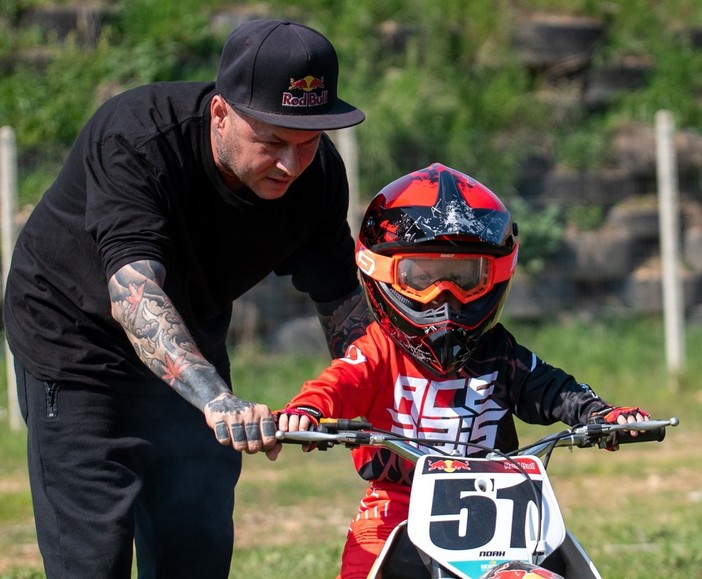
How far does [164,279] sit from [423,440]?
36.6 inches

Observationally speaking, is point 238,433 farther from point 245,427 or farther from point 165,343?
point 165,343

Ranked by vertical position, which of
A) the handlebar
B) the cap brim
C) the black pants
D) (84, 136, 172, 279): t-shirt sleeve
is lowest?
the black pants

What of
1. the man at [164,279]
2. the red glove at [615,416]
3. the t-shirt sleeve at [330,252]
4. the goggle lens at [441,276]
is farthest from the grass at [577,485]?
the goggle lens at [441,276]

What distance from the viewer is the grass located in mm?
6309

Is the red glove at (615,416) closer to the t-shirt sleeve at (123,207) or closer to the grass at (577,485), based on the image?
the t-shirt sleeve at (123,207)

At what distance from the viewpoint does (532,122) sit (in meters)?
14.0

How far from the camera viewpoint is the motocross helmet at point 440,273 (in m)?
3.83

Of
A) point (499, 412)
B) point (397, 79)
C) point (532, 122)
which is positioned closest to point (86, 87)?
point (397, 79)

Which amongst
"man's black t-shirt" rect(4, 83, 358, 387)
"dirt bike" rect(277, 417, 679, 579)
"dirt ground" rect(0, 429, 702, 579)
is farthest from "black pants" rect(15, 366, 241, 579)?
"dirt ground" rect(0, 429, 702, 579)

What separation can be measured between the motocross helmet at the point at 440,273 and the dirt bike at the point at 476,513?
43 centimetres

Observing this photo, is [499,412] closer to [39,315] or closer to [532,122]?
[39,315]

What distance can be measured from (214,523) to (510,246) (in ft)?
4.93

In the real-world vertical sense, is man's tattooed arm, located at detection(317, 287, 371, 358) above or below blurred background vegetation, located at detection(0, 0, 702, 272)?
above

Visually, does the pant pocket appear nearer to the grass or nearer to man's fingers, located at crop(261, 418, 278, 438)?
man's fingers, located at crop(261, 418, 278, 438)
